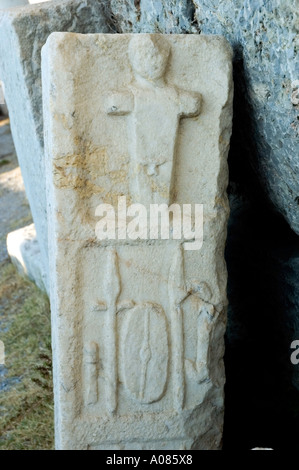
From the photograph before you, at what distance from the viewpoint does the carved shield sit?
203cm

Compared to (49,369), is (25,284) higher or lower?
higher

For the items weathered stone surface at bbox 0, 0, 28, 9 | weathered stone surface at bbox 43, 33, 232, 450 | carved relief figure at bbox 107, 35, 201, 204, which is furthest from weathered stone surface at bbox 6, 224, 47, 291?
carved relief figure at bbox 107, 35, 201, 204

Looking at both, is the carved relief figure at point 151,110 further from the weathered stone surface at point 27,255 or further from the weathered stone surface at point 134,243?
the weathered stone surface at point 27,255

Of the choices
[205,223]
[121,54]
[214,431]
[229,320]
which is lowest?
[214,431]

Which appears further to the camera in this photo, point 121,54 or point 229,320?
point 229,320

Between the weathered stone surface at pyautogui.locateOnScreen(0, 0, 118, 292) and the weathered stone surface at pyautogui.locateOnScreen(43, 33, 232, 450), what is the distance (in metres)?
0.56

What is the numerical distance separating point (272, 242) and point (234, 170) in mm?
300

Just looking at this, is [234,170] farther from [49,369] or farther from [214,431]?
[49,369]

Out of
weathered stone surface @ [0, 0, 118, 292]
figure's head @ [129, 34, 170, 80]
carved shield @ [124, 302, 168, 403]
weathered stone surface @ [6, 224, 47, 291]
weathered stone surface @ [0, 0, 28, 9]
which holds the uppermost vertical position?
weathered stone surface @ [0, 0, 28, 9]

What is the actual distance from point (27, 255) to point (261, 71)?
1.98 metres

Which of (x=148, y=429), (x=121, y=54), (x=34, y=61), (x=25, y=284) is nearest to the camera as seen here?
(x=121, y=54)

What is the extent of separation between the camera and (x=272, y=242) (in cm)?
262

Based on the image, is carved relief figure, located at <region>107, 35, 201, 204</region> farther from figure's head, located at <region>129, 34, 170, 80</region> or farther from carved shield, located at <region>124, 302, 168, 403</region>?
carved shield, located at <region>124, 302, 168, 403</region>

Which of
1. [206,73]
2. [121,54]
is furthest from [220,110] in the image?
[121,54]
